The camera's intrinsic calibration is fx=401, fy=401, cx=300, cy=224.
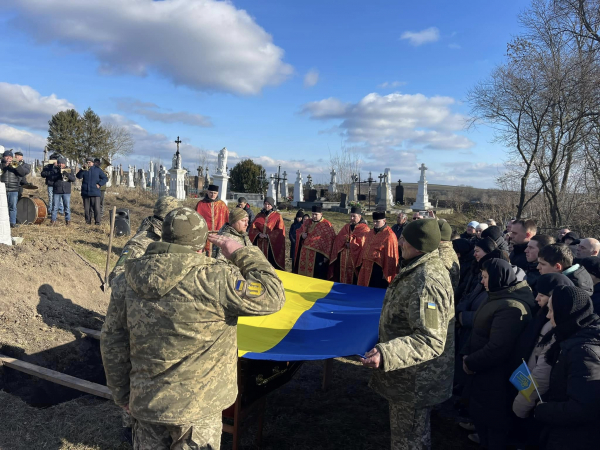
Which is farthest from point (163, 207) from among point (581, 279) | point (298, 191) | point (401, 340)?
point (298, 191)

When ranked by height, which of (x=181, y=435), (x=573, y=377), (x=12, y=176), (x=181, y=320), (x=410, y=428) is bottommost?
(x=410, y=428)

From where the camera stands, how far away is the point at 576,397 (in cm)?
242

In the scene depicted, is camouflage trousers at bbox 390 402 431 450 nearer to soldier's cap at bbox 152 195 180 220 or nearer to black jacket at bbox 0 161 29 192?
soldier's cap at bbox 152 195 180 220

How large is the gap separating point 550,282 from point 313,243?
5.56m

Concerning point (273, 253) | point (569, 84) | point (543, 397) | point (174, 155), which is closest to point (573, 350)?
point (543, 397)

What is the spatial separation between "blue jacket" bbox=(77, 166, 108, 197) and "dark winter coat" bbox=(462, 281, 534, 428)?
10875 mm

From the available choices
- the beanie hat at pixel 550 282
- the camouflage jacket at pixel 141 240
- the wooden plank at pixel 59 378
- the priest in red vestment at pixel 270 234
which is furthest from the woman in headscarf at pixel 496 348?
the priest in red vestment at pixel 270 234

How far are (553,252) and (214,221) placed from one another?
6.41 metres

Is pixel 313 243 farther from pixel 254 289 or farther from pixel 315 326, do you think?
pixel 254 289

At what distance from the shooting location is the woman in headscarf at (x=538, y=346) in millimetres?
2807

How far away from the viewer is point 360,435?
399 cm

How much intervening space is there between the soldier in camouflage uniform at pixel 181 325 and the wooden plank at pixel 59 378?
2.01 m

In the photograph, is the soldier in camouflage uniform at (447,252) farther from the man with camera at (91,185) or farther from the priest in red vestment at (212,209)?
the man with camera at (91,185)

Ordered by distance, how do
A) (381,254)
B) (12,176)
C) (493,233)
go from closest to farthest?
(493,233), (381,254), (12,176)
